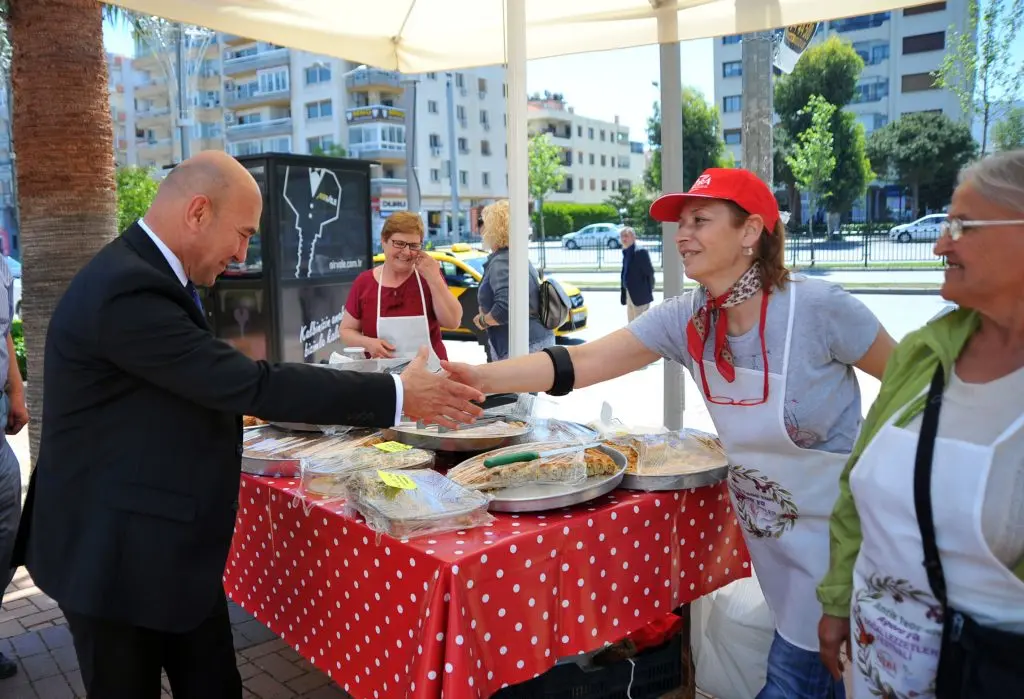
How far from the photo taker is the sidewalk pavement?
10.6 ft

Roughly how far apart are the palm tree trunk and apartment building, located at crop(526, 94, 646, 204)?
7088 cm

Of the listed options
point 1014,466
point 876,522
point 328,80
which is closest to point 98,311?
point 876,522

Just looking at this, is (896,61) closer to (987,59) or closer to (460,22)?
(987,59)

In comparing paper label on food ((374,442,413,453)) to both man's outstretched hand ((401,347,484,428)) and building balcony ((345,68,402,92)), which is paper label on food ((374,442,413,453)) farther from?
building balcony ((345,68,402,92))

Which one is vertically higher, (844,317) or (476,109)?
(476,109)

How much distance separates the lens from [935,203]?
36812mm

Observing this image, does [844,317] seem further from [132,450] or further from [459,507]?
[132,450]

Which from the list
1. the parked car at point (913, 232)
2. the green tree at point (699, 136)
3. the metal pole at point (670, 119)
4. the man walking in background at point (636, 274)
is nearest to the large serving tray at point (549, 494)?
the metal pole at point (670, 119)

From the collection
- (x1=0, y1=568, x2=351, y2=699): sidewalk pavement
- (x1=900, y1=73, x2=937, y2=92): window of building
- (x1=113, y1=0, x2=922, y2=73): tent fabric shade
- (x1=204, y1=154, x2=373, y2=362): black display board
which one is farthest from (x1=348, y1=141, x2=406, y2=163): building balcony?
(x1=0, y1=568, x2=351, y2=699): sidewalk pavement

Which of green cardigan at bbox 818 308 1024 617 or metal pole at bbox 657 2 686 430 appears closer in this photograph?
green cardigan at bbox 818 308 1024 617

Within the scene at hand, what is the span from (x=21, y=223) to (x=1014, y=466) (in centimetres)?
605

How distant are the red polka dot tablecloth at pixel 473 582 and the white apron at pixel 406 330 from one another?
5.73 ft

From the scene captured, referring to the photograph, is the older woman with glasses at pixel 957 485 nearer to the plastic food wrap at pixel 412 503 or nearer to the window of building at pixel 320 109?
the plastic food wrap at pixel 412 503

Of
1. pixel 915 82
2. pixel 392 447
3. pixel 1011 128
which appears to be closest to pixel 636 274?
pixel 1011 128
